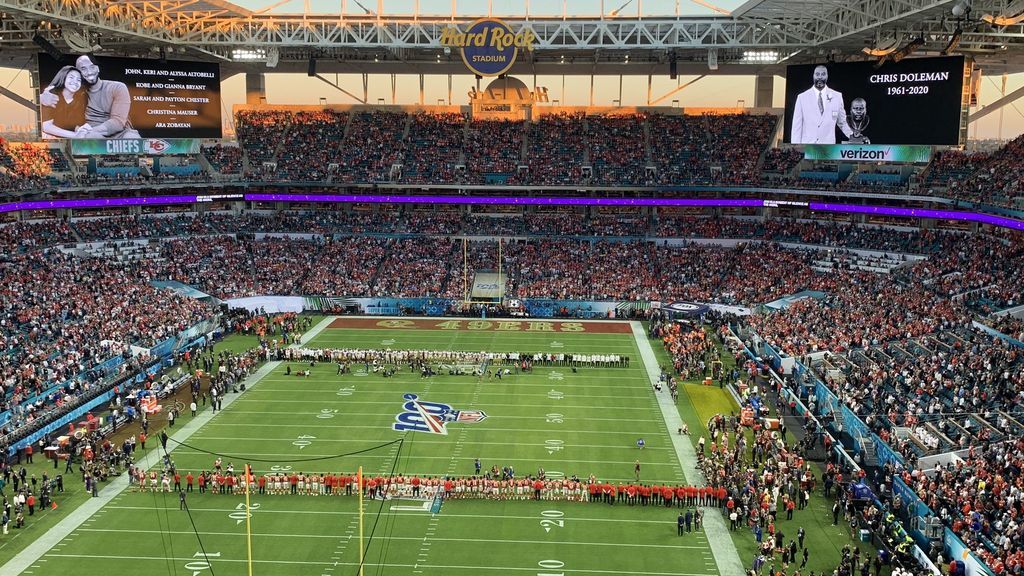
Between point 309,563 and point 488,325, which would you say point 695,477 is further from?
point 488,325

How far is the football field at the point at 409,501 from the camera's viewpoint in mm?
19812

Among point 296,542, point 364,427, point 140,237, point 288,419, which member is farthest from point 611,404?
point 140,237

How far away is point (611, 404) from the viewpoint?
31.4 metres

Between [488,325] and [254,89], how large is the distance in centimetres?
2901

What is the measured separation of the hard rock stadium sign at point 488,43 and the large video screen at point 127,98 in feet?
50.3

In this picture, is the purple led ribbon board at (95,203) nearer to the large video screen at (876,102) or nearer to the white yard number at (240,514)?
the white yard number at (240,514)

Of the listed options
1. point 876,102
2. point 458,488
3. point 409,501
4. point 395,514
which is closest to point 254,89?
point 876,102

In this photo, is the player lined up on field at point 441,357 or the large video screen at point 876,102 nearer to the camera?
the player lined up on field at point 441,357

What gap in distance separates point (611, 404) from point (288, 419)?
1092cm

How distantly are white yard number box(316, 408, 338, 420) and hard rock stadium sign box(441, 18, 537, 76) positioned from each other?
72.4 ft

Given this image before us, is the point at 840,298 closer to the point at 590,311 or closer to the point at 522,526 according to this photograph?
the point at 590,311

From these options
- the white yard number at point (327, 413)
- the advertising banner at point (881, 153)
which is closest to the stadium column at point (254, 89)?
the advertising banner at point (881, 153)

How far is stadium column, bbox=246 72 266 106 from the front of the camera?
62.6 meters

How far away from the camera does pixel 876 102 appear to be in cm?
4675
